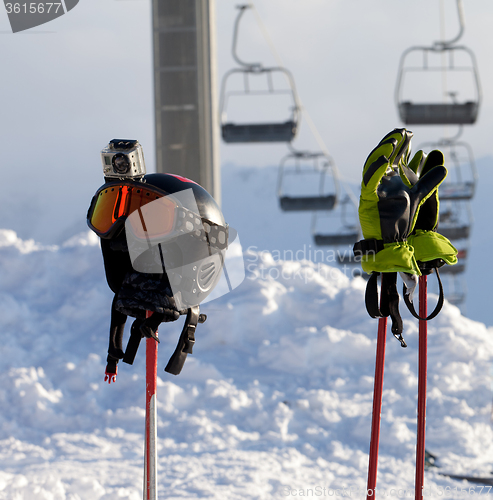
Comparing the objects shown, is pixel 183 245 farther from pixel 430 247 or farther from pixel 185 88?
pixel 185 88

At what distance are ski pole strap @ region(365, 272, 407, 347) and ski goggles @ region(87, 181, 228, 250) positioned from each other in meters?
0.66

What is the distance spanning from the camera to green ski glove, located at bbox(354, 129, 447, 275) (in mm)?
2594

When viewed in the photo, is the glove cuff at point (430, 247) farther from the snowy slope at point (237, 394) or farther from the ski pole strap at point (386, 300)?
the snowy slope at point (237, 394)

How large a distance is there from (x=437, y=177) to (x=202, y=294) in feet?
3.26

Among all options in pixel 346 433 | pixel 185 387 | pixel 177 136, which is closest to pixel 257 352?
pixel 185 387

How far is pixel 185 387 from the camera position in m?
5.69

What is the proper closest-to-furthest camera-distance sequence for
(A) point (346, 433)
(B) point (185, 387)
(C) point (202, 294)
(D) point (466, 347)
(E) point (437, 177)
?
Result: (C) point (202, 294) → (E) point (437, 177) → (A) point (346, 433) → (B) point (185, 387) → (D) point (466, 347)

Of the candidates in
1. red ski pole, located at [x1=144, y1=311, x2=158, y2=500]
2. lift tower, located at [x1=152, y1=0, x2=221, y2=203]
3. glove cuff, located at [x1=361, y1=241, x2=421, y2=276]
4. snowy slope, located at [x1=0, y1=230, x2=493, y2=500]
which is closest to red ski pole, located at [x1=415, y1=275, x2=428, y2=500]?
glove cuff, located at [x1=361, y1=241, x2=421, y2=276]

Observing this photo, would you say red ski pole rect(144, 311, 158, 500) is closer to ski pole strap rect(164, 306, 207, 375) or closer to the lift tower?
ski pole strap rect(164, 306, 207, 375)

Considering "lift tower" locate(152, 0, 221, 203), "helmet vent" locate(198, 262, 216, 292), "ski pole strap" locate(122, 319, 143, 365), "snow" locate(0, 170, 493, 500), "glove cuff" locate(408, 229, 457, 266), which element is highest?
"lift tower" locate(152, 0, 221, 203)

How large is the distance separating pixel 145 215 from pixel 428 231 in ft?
3.75

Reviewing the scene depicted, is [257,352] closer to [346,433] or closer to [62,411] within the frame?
[346,433]

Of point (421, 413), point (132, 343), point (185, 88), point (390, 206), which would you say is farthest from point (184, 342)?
point (185, 88)

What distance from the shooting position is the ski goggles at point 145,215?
2408 mm
